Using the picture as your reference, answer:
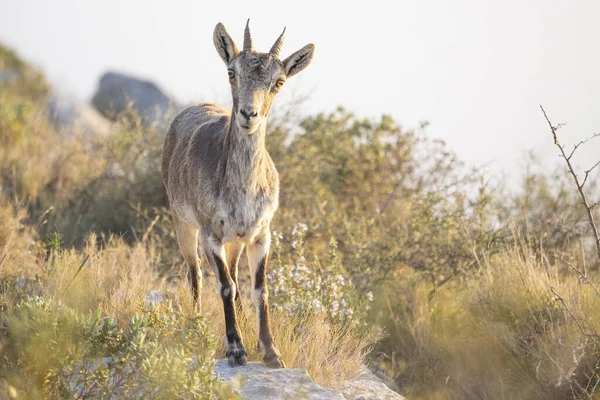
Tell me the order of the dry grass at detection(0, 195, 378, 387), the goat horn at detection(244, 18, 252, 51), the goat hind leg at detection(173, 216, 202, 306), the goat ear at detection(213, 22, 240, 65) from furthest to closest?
the goat hind leg at detection(173, 216, 202, 306), the goat ear at detection(213, 22, 240, 65), the goat horn at detection(244, 18, 252, 51), the dry grass at detection(0, 195, 378, 387)

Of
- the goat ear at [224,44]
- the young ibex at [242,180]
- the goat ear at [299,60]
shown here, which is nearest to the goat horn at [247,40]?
the young ibex at [242,180]

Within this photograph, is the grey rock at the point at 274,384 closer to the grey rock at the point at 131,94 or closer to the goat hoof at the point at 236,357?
the goat hoof at the point at 236,357

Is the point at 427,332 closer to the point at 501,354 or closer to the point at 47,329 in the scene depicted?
the point at 501,354

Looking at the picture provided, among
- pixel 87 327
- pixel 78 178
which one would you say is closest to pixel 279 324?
pixel 87 327

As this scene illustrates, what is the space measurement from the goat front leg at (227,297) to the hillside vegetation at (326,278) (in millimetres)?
216

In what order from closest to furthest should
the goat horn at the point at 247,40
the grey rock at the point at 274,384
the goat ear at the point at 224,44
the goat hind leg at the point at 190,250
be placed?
the grey rock at the point at 274,384
the goat horn at the point at 247,40
the goat ear at the point at 224,44
the goat hind leg at the point at 190,250

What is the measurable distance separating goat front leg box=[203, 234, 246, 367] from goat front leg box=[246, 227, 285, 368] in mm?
172

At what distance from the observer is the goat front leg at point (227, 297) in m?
6.15

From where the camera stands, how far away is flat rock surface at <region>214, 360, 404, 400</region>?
5.46m

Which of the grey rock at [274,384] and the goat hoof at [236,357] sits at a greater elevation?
the goat hoof at [236,357]

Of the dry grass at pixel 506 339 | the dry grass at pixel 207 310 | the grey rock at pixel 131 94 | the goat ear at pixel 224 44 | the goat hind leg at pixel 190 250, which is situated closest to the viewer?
the dry grass at pixel 207 310

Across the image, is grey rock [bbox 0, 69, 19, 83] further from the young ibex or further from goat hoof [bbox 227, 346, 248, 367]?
goat hoof [bbox 227, 346, 248, 367]

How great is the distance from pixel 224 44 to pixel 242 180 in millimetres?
1190

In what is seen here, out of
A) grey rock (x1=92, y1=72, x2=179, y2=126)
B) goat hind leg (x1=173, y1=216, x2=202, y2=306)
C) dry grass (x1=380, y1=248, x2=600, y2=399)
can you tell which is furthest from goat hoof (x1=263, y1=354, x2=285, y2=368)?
grey rock (x1=92, y1=72, x2=179, y2=126)
